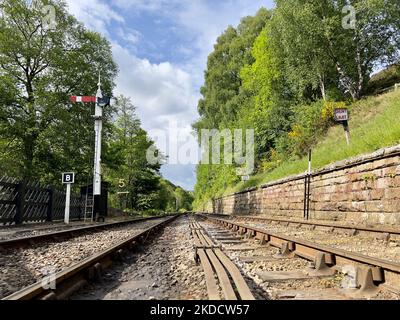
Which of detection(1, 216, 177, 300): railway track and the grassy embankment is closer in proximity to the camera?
detection(1, 216, 177, 300): railway track

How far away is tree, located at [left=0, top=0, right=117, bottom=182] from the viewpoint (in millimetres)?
22172

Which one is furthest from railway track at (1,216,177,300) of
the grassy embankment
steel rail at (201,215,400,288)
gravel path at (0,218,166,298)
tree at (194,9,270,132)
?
tree at (194,9,270,132)

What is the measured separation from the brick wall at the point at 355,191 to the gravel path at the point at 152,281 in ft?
15.6

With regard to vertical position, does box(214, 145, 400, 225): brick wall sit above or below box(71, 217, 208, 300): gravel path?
above

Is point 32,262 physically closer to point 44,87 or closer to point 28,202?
point 28,202

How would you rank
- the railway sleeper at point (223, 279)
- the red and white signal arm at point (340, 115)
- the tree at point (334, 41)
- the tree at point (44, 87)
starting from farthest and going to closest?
the tree at point (334, 41) < the tree at point (44, 87) < the red and white signal arm at point (340, 115) < the railway sleeper at point (223, 279)

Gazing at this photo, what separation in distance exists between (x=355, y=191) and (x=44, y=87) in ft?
68.6

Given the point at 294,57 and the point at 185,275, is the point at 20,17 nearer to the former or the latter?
the point at 294,57

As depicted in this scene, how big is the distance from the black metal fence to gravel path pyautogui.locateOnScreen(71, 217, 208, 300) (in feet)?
27.8

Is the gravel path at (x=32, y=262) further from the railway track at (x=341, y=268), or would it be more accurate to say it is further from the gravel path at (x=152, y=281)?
the railway track at (x=341, y=268)

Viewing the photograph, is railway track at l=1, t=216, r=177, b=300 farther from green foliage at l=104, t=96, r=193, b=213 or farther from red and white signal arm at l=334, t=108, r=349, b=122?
green foliage at l=104, t=96, r=193, b=213

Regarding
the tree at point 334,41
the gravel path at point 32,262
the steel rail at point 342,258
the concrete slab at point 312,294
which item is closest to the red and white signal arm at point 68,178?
the gravel path at point 32,262

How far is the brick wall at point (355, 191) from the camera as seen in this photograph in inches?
294
